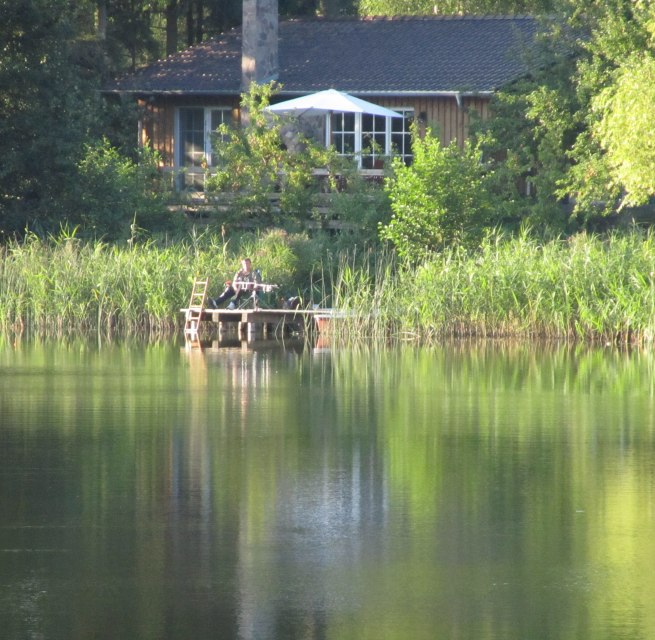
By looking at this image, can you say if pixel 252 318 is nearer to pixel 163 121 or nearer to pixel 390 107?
pixel 390 107

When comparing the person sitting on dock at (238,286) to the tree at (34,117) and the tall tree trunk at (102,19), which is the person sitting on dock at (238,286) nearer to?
the tree at (34,117)

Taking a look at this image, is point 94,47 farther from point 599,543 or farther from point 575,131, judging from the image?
point 599,543

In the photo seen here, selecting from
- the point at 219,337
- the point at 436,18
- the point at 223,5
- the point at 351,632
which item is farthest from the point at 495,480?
the point at 223,5

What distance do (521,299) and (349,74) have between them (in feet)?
43.3

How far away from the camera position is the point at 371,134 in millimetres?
34812

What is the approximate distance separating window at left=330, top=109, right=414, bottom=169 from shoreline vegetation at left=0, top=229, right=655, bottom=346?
6.03m

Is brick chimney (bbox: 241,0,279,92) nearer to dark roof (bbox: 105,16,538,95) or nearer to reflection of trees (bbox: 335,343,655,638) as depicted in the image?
dark roof (bbox: 105,16,538,95)

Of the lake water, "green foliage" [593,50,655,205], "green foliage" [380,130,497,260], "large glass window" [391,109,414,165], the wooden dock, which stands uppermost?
"large glass window" [391,109,414,165]

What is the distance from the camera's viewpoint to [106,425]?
13977 millimetres

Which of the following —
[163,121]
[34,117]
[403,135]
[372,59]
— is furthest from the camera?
[163,121]

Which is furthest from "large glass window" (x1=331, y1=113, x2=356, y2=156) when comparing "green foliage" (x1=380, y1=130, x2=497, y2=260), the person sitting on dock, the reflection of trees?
the reflection of trees

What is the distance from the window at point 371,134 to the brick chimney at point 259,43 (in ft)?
6.38

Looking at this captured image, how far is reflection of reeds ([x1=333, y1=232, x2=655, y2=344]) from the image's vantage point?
2341 cm

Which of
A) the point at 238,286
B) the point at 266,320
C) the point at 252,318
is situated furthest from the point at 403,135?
the point at 252,318
